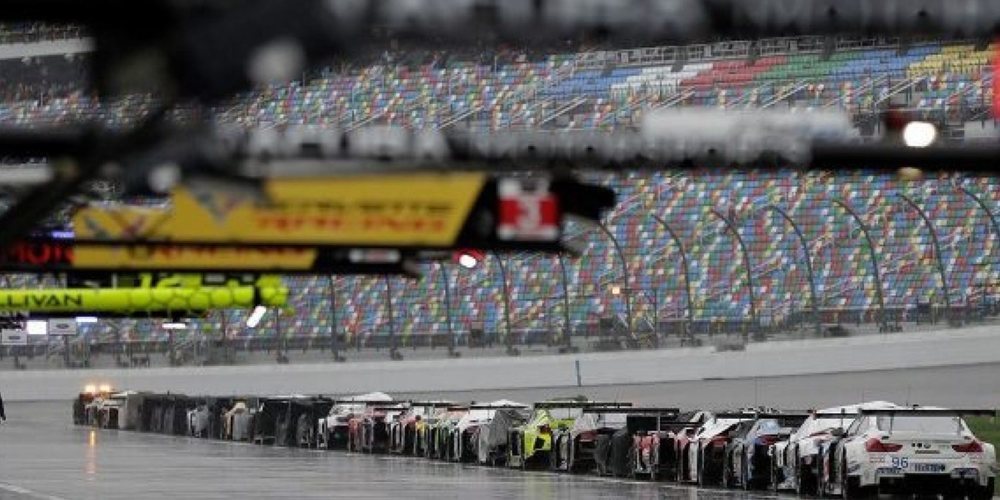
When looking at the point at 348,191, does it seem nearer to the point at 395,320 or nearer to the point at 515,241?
the point at 515,241

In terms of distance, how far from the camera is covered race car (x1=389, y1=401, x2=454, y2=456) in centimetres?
4891

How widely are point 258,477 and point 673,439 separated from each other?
19.7 feet

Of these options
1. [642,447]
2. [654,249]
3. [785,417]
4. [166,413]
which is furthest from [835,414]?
[654,249]

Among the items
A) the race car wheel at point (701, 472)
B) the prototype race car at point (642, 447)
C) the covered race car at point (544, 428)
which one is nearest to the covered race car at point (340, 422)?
the covered race car at point (544, 428)

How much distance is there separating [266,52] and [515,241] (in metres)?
4.94

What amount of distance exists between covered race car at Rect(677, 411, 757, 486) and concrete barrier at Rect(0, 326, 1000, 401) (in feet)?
87.5

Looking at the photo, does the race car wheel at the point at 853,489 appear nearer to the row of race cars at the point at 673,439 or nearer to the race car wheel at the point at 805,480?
the row of race cars at the point at 673,439

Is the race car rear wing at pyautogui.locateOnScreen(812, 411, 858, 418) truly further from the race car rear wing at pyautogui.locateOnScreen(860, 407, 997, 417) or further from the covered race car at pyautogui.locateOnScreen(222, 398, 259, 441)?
the covered race car at pyautogui.locateOnScreen(222, 398, 259, 441)

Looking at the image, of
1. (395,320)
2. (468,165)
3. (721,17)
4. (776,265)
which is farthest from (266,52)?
(395,320)

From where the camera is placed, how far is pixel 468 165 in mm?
10500

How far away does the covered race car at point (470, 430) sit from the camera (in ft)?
147

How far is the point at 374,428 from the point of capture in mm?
51719

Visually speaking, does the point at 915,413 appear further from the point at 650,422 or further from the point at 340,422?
the point at 340,422

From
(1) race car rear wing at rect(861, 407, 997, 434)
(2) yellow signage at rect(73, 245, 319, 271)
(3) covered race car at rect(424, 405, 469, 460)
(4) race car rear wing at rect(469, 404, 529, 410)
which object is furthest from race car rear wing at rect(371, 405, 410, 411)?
(2) yellow signage at rect(73, 245, 319, 271)
